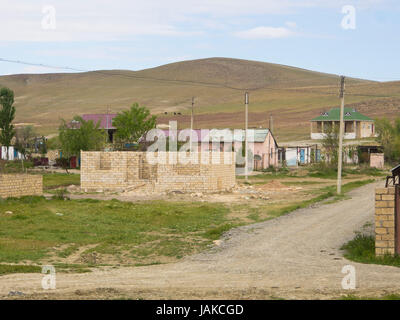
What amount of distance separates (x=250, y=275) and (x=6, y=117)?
53212mm

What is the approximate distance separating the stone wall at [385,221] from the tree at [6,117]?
52116 millimetres

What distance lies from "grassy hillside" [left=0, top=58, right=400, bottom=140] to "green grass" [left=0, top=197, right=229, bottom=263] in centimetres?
6542

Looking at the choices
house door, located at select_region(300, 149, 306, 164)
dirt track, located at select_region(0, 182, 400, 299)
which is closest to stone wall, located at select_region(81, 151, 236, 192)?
dirt track, located at select_region(0, 182, 400, 299)

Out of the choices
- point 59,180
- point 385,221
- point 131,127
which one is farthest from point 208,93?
point 385,221

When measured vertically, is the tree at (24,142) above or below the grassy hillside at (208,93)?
below

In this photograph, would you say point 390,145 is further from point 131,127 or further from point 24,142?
point 24,142

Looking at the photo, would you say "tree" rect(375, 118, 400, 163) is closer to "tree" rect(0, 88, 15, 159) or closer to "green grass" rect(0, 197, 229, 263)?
"green grass" rect(0, 197, 229, 263)

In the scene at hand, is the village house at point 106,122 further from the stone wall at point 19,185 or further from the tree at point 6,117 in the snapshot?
the stone wall at point 19,185

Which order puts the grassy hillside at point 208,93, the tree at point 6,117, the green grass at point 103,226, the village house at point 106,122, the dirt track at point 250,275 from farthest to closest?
1. the grassy hillside at point 208,93
2. the village house at point 106,122
3. the tree at point 6,117
4. the green grass at point 103,226
5. the dirt track at point 250,275

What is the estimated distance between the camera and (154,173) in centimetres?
3784

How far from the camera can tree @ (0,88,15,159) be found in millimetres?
62469

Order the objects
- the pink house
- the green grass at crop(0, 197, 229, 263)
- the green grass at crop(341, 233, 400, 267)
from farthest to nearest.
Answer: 1. the pink house
2. the green grass at crop(0, 197, 229, 263)
3. the green grass at crop(341, 233, 400, 267)

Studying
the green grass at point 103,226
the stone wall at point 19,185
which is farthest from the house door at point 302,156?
the stone wall at point 19,185

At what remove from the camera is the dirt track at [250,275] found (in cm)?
1088
